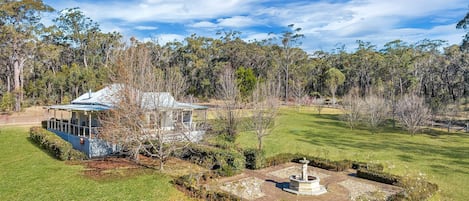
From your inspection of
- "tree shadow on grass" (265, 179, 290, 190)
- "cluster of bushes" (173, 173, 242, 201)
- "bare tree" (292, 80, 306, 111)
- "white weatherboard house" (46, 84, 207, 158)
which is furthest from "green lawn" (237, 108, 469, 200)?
Result: "bare tree" (292, 80, 306, 111)

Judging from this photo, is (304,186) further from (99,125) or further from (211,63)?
(211,63)

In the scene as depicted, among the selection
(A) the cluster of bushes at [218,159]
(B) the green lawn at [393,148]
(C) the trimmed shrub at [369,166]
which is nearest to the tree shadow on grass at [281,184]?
(A) the cluster of bushes at [218,159]

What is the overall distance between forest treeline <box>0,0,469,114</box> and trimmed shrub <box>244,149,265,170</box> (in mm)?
22695

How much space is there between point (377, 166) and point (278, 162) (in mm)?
4369

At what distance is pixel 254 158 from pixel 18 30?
120 feet

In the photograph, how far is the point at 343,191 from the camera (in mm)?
11898

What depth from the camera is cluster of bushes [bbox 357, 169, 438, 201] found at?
1030 cm

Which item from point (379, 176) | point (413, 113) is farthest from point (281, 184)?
point (413, 113)

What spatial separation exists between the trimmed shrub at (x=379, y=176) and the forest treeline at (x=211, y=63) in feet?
80.5

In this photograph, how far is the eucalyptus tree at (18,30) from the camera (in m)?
36.9

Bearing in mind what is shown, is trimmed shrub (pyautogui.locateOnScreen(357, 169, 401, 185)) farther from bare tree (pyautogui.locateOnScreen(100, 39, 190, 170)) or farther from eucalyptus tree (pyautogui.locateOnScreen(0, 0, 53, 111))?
eucalyptus tree (pyautogui.locateOnScreen(0, 0, 53, 111))

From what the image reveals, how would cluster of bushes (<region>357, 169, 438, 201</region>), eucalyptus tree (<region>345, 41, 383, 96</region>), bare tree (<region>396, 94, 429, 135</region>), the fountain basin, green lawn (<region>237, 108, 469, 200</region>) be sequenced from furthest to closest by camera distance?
eucalyptus tree (<region>345, 41, 383, 96</region>), bare tree (<region>396, 94, 429, 135</region>), green lawn (<region>237, 108, 469, 200</region>), the fountain basin, cluster of bushes (<region>357, 169, 438, 201</region>)

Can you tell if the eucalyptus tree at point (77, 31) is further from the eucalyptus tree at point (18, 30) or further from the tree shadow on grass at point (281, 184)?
the tree shadow on grass at point (281, 184)

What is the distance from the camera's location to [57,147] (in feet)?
54.2
